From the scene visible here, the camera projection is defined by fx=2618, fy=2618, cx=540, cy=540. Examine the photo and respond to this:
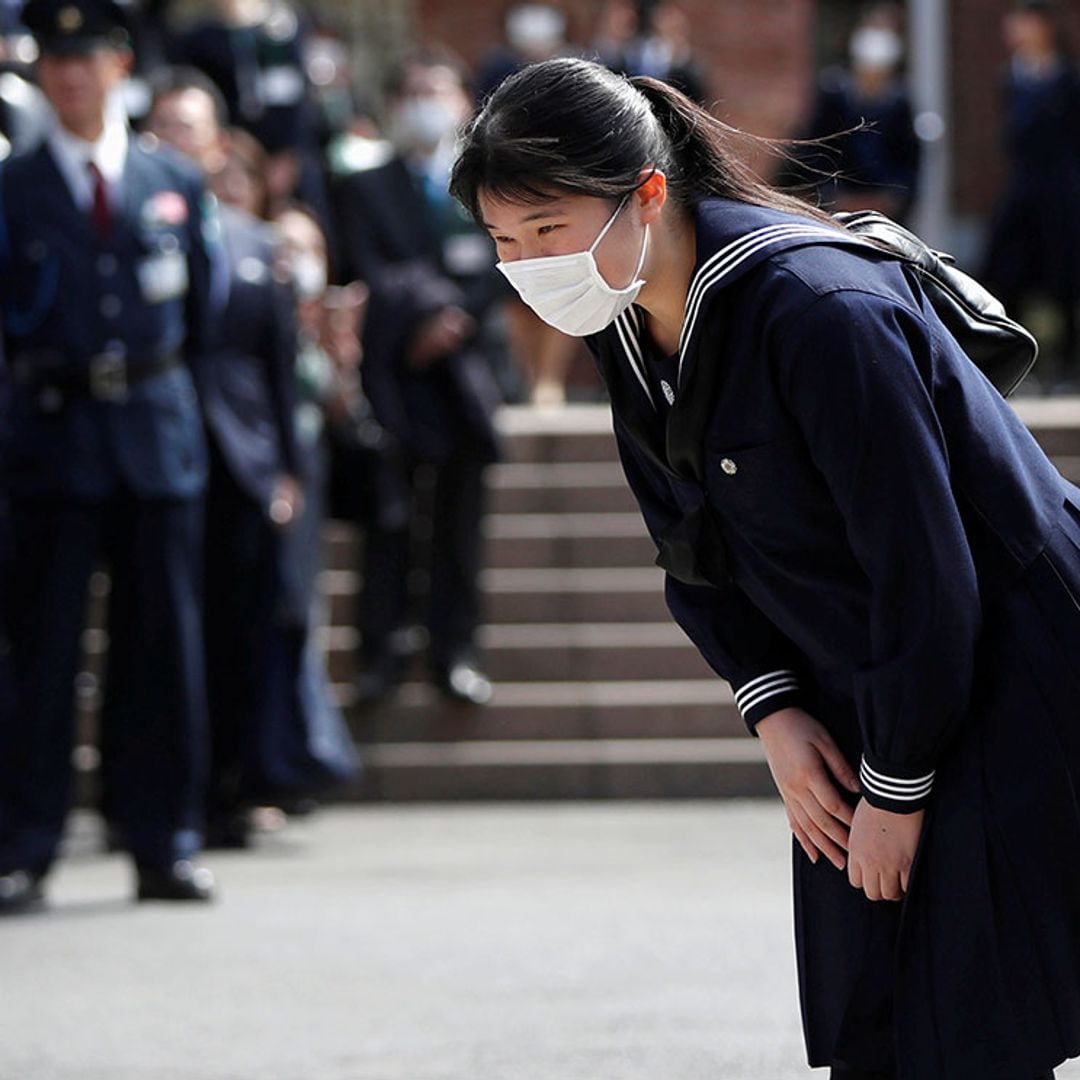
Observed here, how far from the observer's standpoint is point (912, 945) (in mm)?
3121

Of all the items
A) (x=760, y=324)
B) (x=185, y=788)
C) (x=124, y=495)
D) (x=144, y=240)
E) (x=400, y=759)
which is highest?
(x=760, y=324)

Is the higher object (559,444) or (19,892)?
(559,444)

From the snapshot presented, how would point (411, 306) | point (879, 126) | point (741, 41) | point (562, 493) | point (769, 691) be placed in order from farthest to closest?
point (741, 41), point (879, 126), point (562, 493), point (411, 306), point (769, 691)

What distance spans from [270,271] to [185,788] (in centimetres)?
176

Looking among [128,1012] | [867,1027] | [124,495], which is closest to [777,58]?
[124,495]

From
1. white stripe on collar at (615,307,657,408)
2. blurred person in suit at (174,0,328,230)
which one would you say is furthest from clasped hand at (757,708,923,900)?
blurred person in suit at (174,0,328,230)

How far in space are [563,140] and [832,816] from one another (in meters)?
0.89

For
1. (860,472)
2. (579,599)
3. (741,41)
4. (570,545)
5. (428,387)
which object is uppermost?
(860,472)

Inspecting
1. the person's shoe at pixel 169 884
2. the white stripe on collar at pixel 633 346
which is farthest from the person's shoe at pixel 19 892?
the white stripe on collar at pixel 633 346

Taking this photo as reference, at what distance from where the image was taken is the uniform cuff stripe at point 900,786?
3072mm

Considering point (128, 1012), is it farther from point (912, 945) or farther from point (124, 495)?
point (912, 945)

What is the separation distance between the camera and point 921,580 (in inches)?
116

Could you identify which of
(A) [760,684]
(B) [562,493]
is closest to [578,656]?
(B) [562,493]

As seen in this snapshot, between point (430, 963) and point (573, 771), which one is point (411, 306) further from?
point (430, 963)
